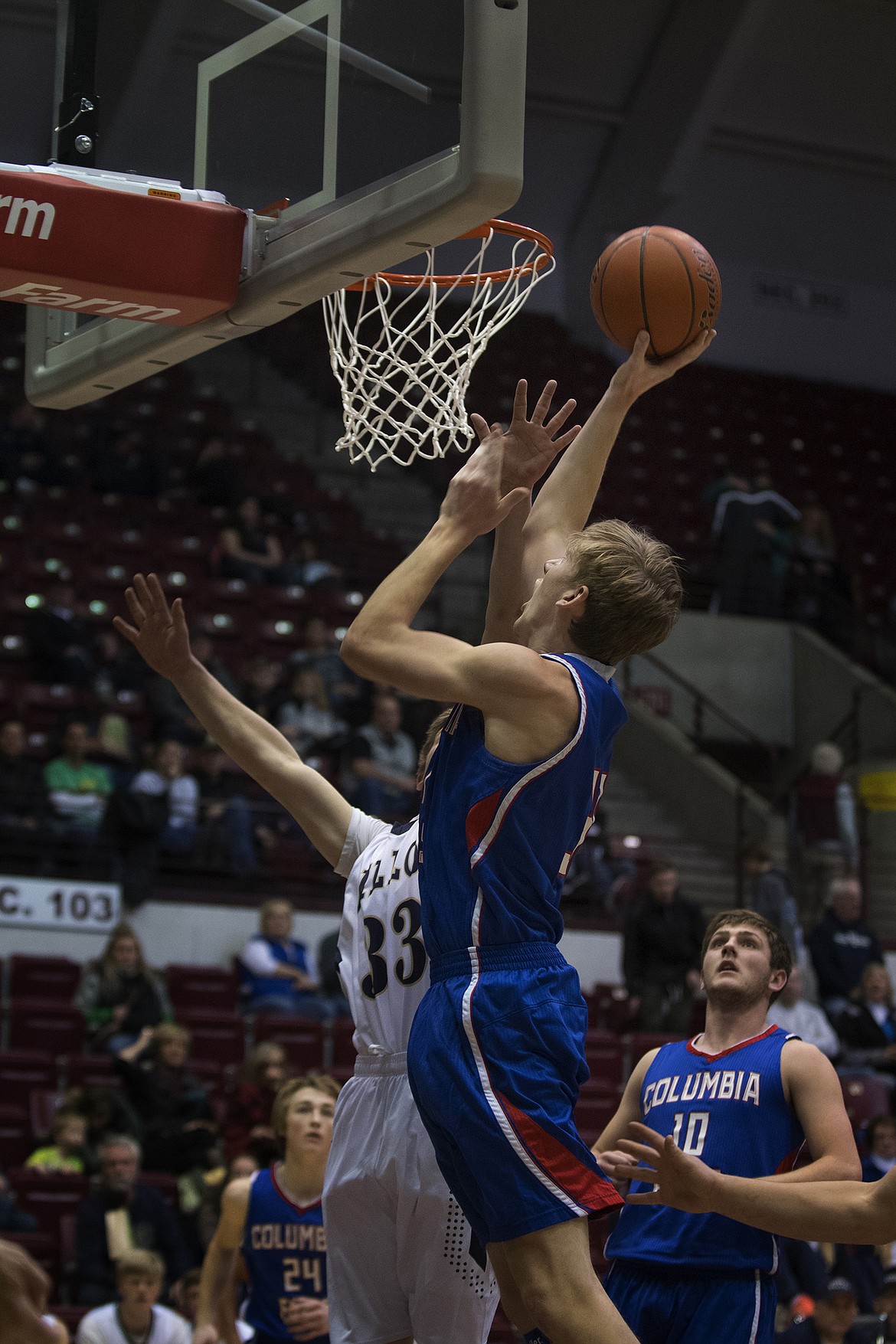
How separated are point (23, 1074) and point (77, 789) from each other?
7.02 ft

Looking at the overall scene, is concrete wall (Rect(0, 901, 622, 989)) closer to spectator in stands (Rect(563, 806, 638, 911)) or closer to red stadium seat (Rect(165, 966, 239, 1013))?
red stadium seat (Rect(165, 966, 239, 1013))

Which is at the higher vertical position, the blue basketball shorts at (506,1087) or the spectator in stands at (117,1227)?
the blue basketball shorts at (506,1087)

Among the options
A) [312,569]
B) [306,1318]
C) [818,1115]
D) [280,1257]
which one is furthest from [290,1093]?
[312,569]

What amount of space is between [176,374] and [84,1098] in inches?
367

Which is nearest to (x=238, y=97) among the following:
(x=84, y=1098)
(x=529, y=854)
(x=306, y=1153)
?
(x=529, y=854)

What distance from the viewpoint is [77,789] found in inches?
413

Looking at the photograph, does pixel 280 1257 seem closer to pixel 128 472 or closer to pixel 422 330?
pixel 422 330

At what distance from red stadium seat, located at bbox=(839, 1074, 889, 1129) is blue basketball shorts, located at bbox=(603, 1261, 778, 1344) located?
6.25 m

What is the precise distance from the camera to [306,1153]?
17.4 ft

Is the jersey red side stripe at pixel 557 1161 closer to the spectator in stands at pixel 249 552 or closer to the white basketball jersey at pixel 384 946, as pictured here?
the white basketball jersey at pixel 384 946

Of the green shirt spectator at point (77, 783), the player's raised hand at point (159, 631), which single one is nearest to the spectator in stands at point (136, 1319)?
the player's raised hand at point (159, 631)

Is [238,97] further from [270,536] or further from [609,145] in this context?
[609,145]

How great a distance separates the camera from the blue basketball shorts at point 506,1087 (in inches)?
120

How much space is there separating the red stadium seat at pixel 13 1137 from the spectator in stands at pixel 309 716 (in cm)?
339
